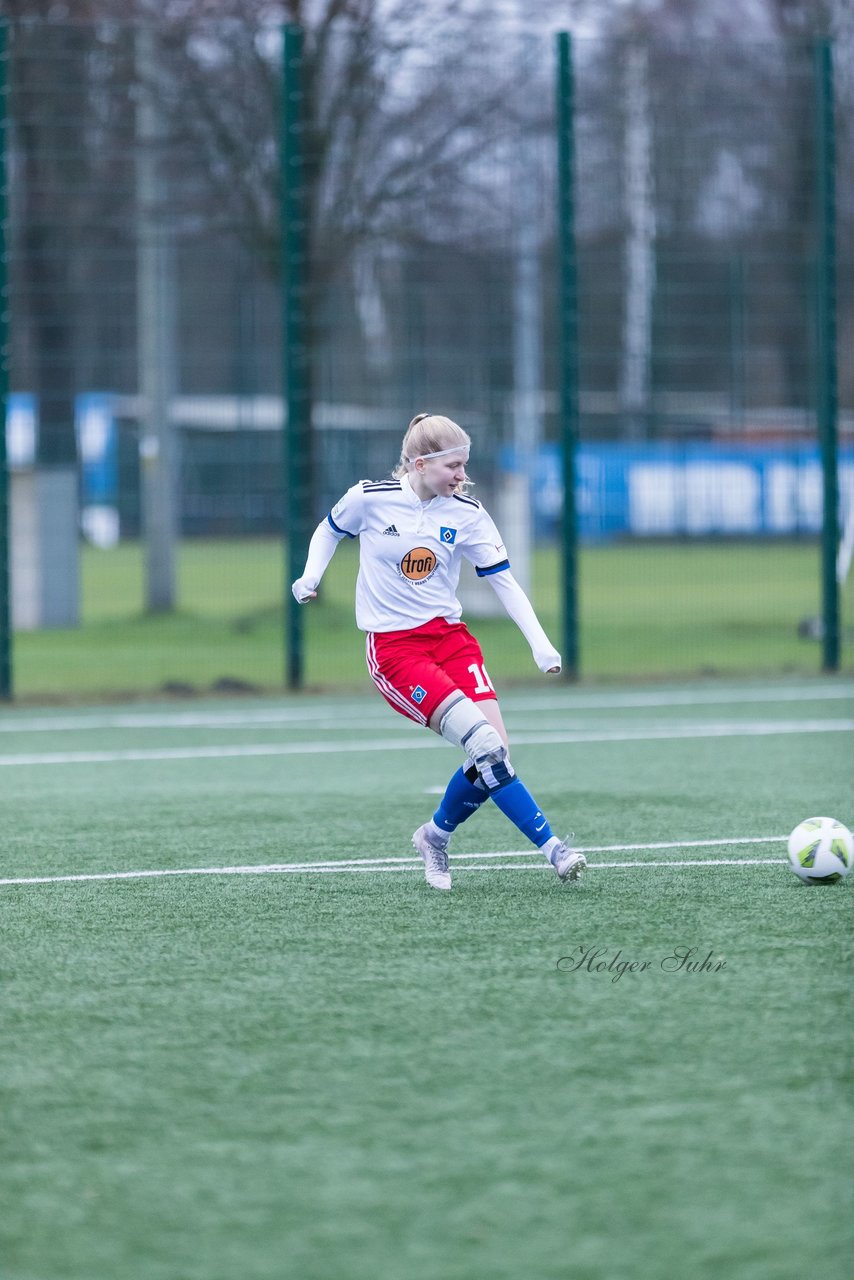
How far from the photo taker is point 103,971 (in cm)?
506

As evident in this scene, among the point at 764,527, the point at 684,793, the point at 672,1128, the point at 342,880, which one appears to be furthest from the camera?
the point at 764,527

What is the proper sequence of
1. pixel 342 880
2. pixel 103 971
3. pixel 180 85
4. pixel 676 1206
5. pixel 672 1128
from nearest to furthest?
pixel 676 1206 < pixel 672 1128 < pixel 103 971 < pixel 342 880 < pixel 180 85

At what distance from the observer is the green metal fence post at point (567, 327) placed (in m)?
13.7

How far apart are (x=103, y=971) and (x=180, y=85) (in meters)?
11.5

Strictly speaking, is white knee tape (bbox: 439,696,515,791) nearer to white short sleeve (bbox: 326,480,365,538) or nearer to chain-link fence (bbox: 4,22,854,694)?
white short sleeve (bbox: 326,480,365,538)

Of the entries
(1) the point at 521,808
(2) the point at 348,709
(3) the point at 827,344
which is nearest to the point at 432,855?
(1) the point at 521,808

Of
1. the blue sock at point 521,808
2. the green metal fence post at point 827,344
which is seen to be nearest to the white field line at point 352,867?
the blue sock at point 521,808

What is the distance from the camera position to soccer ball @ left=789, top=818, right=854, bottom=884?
615 centimetres

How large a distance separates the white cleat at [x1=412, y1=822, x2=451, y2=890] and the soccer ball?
3.80 ft

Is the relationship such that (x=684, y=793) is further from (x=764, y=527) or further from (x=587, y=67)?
(x=764, y=527)

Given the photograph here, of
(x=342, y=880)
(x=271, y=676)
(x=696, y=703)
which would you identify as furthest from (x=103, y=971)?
(x=271, y=676)

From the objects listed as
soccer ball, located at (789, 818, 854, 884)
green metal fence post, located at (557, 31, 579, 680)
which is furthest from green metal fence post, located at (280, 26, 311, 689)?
soccer ball, located at (789, 818, 854, 884)

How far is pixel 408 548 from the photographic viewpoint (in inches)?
251

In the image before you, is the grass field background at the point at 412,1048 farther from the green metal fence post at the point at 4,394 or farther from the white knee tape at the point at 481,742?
the green metal fence post at the point at 4,394
